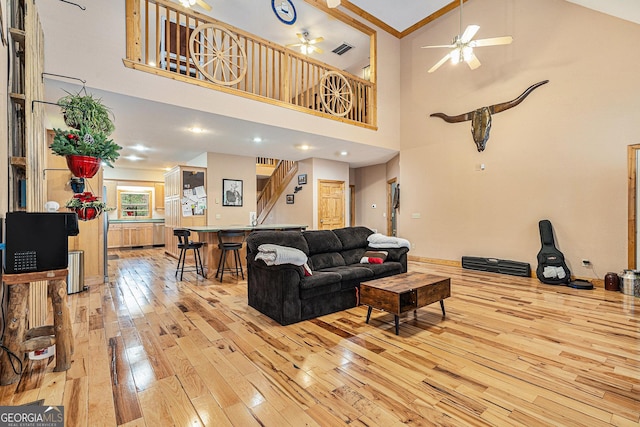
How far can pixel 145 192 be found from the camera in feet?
33.9

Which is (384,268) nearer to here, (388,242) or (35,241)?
(388,242)

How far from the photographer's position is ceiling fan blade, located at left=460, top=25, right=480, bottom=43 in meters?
4.12

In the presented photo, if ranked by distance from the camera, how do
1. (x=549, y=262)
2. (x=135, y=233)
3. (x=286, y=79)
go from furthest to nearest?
1. (x=135, y=233)
2. (x=286, y=79)
3. (x=549, y=262)

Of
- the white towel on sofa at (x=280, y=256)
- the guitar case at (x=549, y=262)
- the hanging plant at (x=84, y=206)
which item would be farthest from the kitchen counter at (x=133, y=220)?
the guitar case at (x=549, y=262)

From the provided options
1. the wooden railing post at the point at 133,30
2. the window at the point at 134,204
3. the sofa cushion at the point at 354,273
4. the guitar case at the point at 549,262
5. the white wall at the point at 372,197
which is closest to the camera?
the sofa cushion at the point at 354,273

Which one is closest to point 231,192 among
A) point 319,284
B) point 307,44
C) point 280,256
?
point 307,44

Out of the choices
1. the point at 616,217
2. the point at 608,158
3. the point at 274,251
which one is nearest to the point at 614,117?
the point at 608,158

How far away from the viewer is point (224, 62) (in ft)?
15.3

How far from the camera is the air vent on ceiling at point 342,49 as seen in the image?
7.55 m

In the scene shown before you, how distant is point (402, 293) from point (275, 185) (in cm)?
768

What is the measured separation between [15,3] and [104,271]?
3.99 metres

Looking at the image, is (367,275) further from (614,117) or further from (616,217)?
(614,117)

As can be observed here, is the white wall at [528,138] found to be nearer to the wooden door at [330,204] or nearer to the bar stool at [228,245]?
the wooden door at [330,204]

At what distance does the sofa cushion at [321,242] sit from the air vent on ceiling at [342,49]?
18.4ft
